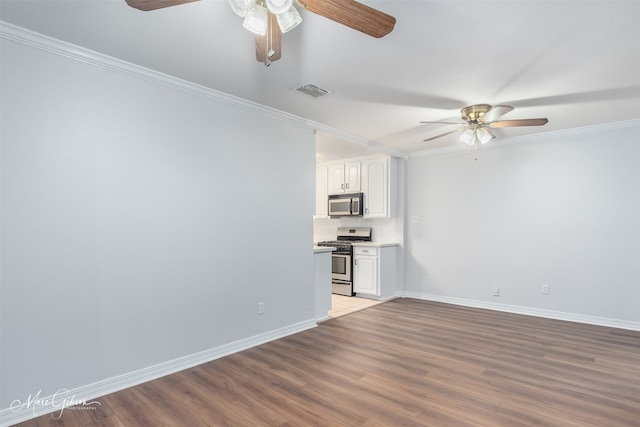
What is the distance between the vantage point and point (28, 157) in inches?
88.9

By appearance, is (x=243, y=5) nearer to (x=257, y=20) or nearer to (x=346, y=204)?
(x=257, y=20)

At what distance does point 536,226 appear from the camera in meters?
4.73

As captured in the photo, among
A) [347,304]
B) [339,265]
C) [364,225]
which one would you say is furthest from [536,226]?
[339,265]

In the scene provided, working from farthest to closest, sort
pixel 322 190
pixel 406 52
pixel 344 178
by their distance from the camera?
1. pixel 322 190
2. pixel 344 178
3. pixel 406 52

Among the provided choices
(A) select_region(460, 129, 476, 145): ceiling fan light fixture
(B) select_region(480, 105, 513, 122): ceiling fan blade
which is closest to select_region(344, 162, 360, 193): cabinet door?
(A) select_region(460, 129, 476, 145): ceiling fan light fixture

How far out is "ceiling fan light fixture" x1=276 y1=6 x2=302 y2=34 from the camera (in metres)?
1.65

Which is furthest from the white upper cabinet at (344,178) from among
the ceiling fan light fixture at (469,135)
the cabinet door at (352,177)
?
the ceiling fan light fixture at (469,135)

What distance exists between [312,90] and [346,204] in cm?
315

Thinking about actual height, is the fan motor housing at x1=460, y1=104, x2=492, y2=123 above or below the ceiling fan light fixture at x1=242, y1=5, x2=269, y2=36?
above

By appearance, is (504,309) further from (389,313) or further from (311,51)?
(311,51)

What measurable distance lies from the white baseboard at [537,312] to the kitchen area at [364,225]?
2.15 feet

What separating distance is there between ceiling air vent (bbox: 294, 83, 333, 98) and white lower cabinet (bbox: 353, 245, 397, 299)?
291 centimetres

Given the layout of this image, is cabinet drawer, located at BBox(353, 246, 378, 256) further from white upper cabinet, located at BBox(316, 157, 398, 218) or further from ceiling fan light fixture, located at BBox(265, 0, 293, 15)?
ceiling fan light fixture, located at BBox(265, 0, 293, 15)

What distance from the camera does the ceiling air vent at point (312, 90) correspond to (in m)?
3.10
